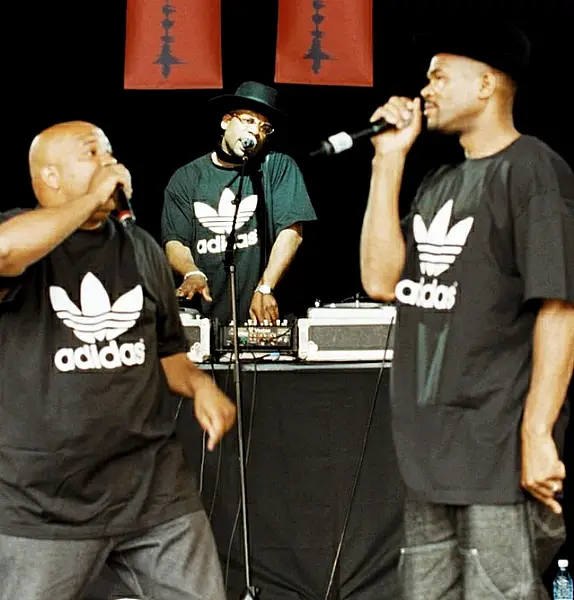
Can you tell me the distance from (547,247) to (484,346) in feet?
0.76

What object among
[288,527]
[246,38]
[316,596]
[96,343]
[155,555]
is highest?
[246,38]

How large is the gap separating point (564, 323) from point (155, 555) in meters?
1.04

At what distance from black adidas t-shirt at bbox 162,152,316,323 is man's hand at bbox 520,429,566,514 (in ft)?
7.79

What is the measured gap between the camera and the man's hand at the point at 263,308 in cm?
409

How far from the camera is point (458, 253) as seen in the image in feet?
7.59

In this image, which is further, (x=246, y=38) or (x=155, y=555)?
(x=246, y=38)

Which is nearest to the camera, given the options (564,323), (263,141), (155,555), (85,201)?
(564,323)

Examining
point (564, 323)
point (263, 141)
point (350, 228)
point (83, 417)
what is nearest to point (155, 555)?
point (83, 417)

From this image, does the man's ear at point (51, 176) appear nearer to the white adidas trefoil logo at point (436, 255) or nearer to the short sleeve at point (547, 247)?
the white adidas trefoil logo at point (436, 255)

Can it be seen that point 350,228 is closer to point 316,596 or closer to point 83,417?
point 316,596

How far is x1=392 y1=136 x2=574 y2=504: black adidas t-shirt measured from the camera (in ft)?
7.30

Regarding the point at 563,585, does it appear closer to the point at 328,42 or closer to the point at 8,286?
the point at 328,42

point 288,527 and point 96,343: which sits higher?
point 96,343

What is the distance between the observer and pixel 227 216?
4.53m
